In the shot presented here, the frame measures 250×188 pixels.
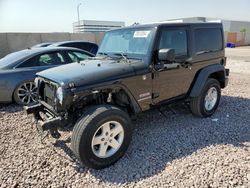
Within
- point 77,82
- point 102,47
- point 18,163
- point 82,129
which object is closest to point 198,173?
point 82,129

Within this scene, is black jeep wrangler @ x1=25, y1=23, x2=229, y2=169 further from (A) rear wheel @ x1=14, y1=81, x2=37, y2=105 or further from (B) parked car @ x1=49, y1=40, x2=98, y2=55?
(B) parked car @ x1=49, y1=40, x2=98, y2=55

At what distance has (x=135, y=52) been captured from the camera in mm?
4023

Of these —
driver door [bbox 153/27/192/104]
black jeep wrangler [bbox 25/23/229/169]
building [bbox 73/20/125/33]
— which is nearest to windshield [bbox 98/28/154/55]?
black jeep wrangler [bbox 25/23/229/169]

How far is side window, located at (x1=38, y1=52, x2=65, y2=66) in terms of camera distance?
243 inches

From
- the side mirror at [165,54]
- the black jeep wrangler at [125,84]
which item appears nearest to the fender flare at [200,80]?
the black jeep wrangler at [125,84]

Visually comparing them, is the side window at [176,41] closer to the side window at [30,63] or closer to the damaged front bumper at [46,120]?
the damaged front bumper at [46,120]

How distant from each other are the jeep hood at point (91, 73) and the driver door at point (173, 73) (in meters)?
0.52

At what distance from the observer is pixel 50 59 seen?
6309 millimetres

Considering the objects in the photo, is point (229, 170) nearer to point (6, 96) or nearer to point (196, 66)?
point (196, 66)

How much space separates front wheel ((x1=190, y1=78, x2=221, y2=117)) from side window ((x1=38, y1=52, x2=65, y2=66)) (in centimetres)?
367

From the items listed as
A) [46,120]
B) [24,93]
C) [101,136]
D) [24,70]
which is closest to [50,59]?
[24,70]

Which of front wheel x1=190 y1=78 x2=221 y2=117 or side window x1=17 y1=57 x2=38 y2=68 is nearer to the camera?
front wheel x1=190 y1=78 x2=221 y2=117

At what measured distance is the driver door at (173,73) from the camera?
13.3ft

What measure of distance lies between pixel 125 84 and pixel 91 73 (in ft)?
1.78
